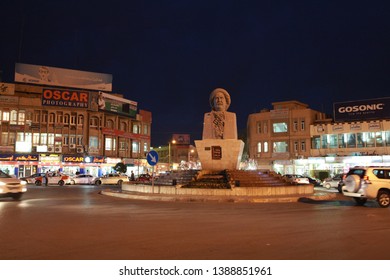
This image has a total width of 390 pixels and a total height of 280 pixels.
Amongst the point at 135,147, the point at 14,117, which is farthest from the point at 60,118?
the point at 135,147

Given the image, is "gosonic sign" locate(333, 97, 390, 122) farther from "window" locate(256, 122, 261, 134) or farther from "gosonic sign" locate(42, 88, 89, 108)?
"gosonic sign" locate(42, 88, 89, 108)

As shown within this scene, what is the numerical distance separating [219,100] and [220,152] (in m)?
3.79

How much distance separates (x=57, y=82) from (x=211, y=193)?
48974mm

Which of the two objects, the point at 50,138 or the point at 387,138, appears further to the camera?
the point at 50,138

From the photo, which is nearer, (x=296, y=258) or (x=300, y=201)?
(x=296, y=258)

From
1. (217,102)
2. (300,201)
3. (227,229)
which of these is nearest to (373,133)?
(217,102)

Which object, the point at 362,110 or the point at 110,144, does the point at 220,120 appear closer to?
the point at 362,110

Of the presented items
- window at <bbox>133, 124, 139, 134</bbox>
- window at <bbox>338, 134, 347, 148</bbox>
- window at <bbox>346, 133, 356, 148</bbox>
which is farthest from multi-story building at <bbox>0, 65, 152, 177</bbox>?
window at <bbox>346, 133, 356, 148</bbox>

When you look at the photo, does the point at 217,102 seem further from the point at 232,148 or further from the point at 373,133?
the point at 373,133

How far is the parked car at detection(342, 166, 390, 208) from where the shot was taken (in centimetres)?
1579

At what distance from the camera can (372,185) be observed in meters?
15.9

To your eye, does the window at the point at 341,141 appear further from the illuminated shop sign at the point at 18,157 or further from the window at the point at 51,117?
the illuminated shop sign at the point at 18,157

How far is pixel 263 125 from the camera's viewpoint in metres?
59.2

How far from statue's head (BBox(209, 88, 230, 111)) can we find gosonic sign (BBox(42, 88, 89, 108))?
123ft
